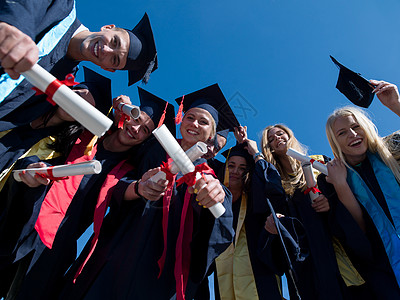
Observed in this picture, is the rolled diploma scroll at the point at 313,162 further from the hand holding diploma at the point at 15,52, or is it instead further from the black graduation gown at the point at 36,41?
the hand holding diploma at the point at 15,52

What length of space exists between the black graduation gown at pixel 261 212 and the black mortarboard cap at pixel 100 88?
1.86 meters

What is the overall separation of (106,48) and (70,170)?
3.83 ft

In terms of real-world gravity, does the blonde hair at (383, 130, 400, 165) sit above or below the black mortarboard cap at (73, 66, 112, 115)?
below

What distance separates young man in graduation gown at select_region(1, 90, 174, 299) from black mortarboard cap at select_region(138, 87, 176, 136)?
0.74 ft

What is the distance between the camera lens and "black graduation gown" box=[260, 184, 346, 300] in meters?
2.78

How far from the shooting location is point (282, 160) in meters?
3.96

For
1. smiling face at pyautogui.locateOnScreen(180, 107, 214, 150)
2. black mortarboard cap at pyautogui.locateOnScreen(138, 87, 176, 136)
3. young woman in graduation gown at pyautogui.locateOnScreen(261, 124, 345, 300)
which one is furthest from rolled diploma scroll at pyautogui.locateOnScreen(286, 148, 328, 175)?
black mortarboard cap at pyautogui.locateOnScreen(138, 87, 176, 136)

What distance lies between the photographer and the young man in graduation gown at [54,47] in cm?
187

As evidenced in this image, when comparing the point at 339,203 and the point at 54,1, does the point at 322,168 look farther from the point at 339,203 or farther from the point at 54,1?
the point at 54,1

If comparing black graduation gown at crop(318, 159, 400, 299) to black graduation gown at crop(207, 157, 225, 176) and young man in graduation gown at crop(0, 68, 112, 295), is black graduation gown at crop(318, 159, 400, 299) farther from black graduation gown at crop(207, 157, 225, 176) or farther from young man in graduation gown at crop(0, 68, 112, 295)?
young man in graduation gown at crop(0, 68, 112, 295)

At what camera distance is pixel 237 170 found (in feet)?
12.5

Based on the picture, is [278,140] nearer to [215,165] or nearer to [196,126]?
[215,165]

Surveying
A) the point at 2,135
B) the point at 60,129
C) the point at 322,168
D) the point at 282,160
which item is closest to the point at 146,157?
the point at 60,129

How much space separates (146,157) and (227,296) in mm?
1681
